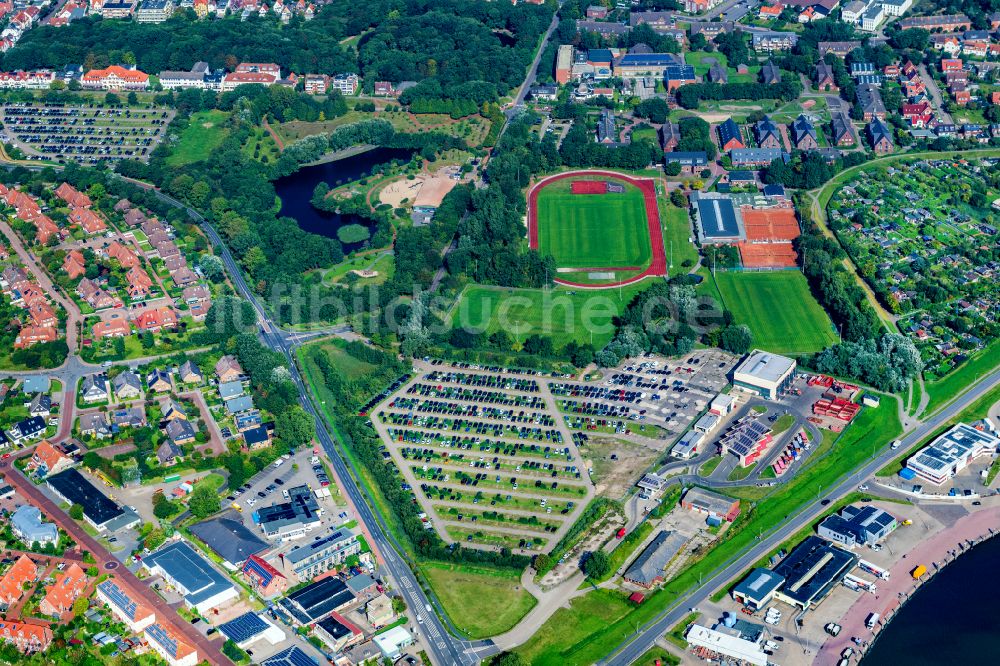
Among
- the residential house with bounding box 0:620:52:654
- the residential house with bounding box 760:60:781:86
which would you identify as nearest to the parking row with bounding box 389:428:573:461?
the residential house with bounding box 0:620:52:654

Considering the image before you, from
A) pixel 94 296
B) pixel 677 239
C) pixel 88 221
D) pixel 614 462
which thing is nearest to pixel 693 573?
pixel 614 462

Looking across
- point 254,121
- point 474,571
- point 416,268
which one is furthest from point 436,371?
point 254,121

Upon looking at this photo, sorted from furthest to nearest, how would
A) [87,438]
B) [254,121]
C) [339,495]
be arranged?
[254,121] < [87,438] < [339,495]

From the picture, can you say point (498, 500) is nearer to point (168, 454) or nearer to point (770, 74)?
point (168, 454)

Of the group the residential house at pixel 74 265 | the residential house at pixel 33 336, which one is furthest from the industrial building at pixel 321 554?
the residential house at pixel 74 265

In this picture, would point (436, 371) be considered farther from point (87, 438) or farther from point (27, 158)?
point (27, 158)
